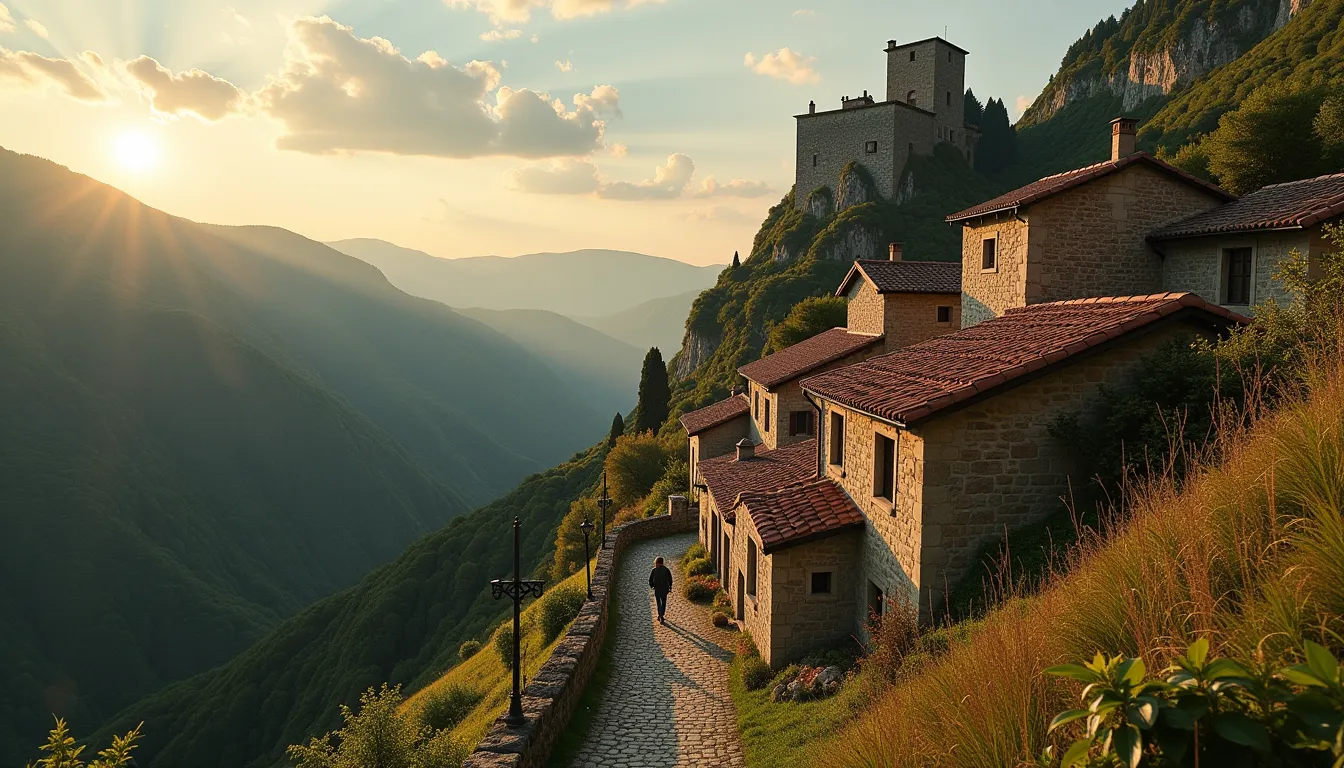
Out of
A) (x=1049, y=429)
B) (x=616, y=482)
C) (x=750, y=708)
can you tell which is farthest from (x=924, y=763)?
(x=616, y=482)

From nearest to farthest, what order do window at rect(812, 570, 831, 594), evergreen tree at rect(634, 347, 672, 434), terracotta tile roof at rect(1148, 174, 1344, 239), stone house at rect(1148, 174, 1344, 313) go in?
terracotta tile roof at rect(1148, 174, 1344, 239) → stone house at rect(1148, 174, 1344, 313) → window at rect(812, 570, 831, 594) → evergreen tree at rect(634, 347, 672, 434)

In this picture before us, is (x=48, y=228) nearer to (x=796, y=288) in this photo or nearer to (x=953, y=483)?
(x=796, y=288)

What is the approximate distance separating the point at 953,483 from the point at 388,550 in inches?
5824

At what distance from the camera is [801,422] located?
1182 inches

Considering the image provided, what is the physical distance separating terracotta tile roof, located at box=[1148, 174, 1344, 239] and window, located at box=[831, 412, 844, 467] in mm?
9308

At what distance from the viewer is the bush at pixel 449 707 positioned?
72.1ft

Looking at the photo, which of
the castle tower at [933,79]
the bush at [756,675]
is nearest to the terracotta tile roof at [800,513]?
the bush at [756,675]

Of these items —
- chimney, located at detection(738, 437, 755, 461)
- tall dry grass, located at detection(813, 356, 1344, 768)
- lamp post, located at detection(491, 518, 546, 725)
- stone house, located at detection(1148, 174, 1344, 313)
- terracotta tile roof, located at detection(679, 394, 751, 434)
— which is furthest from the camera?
terracotta tile roof, located at detection(679, 394, 751, 434)

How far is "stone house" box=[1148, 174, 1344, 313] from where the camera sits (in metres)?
14.0

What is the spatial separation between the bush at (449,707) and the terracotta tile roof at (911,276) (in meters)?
20.7

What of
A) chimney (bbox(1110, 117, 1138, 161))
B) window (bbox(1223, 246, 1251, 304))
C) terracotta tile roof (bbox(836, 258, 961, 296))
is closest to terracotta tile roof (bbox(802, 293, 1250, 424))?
window (bbox(1223, 246, 1251, 304))

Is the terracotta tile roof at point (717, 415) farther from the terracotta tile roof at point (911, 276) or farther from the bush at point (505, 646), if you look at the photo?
the bush at point (505, 646)

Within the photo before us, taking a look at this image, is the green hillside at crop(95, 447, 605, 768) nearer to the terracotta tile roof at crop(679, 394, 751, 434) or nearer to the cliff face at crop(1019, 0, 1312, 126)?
the terracotta tile roof at crop(679, 394, 751, 434)

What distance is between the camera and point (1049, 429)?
11.2 m
